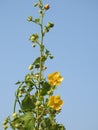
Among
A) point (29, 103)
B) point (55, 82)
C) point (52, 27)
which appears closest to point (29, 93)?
point (29, 103)

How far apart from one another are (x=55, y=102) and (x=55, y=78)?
311mm

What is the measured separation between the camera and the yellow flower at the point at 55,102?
10.5 feet

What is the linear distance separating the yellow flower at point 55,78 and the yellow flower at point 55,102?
0.20 meters

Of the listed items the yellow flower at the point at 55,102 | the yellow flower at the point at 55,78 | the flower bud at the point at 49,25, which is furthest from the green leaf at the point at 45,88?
the flower bud at the point at 49,25

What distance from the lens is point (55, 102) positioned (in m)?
3.19

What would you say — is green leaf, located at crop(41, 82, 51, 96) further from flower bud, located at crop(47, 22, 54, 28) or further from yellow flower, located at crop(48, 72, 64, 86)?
flower bud, located at crop(47, 22, 54, 28)

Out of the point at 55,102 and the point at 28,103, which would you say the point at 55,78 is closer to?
the point at 55,102

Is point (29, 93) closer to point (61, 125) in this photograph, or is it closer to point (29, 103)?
point (29, 103)

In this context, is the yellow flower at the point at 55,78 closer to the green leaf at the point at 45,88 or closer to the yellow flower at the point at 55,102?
the green leaf at the point at 45,88

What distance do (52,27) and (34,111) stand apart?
1.27 metres

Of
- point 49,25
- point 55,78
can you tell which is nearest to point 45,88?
point 55,78

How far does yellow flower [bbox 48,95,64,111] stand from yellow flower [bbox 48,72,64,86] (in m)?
0.20

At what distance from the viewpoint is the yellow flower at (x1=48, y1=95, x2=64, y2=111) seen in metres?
3.20

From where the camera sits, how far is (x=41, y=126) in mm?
3422
